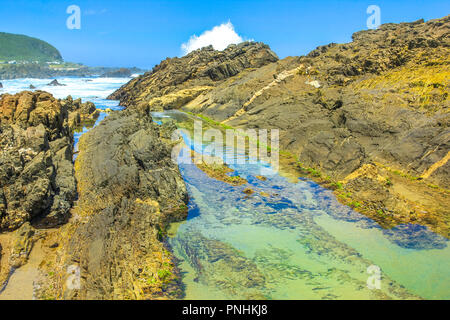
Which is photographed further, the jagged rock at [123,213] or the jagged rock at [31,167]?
the jagged rock at [31,167]

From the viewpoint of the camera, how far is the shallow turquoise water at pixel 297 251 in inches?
395

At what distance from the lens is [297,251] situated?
40.6 ft

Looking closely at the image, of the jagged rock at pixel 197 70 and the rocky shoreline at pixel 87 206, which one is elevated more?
the jagged rock at pixel 197 70

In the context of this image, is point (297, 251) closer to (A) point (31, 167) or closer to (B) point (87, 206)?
(B) point (87, 206)

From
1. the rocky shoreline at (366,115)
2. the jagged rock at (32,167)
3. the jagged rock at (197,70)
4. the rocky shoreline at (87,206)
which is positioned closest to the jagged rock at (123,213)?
the rocky shoreline at (87,206)

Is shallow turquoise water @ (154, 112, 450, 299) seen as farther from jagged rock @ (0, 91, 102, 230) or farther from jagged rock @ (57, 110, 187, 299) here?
jagged rock @ (0, 91, 102, 230)

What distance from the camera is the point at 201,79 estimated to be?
56469 mm

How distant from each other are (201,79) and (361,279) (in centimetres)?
5087

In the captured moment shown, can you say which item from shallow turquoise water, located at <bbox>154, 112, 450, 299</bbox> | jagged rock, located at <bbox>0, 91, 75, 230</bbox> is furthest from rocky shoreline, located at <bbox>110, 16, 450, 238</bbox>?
jagged rock, located at <bbox>0, 91, 75, 230</bbox>

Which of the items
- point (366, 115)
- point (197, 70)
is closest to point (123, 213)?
point (366, 115)

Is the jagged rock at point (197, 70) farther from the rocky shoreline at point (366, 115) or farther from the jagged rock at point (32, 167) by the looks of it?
the jagged rock at point (32, 167)

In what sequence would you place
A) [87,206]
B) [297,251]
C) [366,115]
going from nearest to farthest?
[297,251]
[87,206]
[366,115]

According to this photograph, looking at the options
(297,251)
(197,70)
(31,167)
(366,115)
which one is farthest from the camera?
(197,70)
